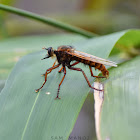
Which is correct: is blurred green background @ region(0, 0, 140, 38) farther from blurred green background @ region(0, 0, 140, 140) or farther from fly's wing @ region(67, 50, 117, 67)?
fly's wing @ region(67, 50, 117, 67)

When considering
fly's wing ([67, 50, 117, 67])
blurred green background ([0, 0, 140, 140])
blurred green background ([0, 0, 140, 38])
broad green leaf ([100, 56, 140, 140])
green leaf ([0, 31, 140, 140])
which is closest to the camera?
broad green leaf ([100, 56, 140, 140])

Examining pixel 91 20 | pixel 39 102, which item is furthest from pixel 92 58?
pixel 91 20

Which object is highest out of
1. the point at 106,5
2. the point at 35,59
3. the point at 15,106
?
the point at 106,5

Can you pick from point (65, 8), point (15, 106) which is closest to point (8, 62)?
point (15, 106)

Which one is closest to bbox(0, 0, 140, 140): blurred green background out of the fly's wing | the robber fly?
the robber fly

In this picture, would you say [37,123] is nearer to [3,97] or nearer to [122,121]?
[3,97]

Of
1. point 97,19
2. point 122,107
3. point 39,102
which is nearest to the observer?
point 122,107

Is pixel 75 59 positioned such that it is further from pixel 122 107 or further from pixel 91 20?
pixel 91 20
